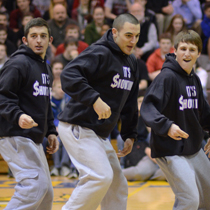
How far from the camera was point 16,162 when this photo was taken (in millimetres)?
3611

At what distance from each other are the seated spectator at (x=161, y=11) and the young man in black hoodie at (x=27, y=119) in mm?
6363

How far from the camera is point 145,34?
944 centimetres

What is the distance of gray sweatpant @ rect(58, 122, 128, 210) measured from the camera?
3324 millimetres

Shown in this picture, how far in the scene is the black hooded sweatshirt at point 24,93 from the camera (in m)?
3.58

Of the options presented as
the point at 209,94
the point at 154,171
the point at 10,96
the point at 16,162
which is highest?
the point at 10,96

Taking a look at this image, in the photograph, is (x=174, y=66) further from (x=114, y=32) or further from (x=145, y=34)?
(x=145, y=34)

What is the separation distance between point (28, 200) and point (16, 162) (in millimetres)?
385

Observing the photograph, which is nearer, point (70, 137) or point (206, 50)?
point (70, 137)

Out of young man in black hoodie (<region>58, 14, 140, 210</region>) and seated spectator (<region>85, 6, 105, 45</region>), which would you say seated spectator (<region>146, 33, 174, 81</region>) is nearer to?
seated spectator (<region>85, 6, 105, 45</region>)

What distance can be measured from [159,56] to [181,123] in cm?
507

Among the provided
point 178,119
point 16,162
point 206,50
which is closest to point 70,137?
point 16,162

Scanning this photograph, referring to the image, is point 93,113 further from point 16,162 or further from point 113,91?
point 16,162

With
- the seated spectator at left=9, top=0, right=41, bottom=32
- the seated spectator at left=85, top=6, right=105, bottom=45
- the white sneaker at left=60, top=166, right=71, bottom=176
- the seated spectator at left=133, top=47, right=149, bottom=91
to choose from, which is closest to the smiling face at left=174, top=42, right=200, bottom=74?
the white sneaker at left=60, top=166, right=71, bottom=176

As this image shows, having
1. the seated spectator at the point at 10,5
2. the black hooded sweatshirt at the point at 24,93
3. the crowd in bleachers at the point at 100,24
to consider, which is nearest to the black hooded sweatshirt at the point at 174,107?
the black hooded sweatshirt at the point at 24,93
